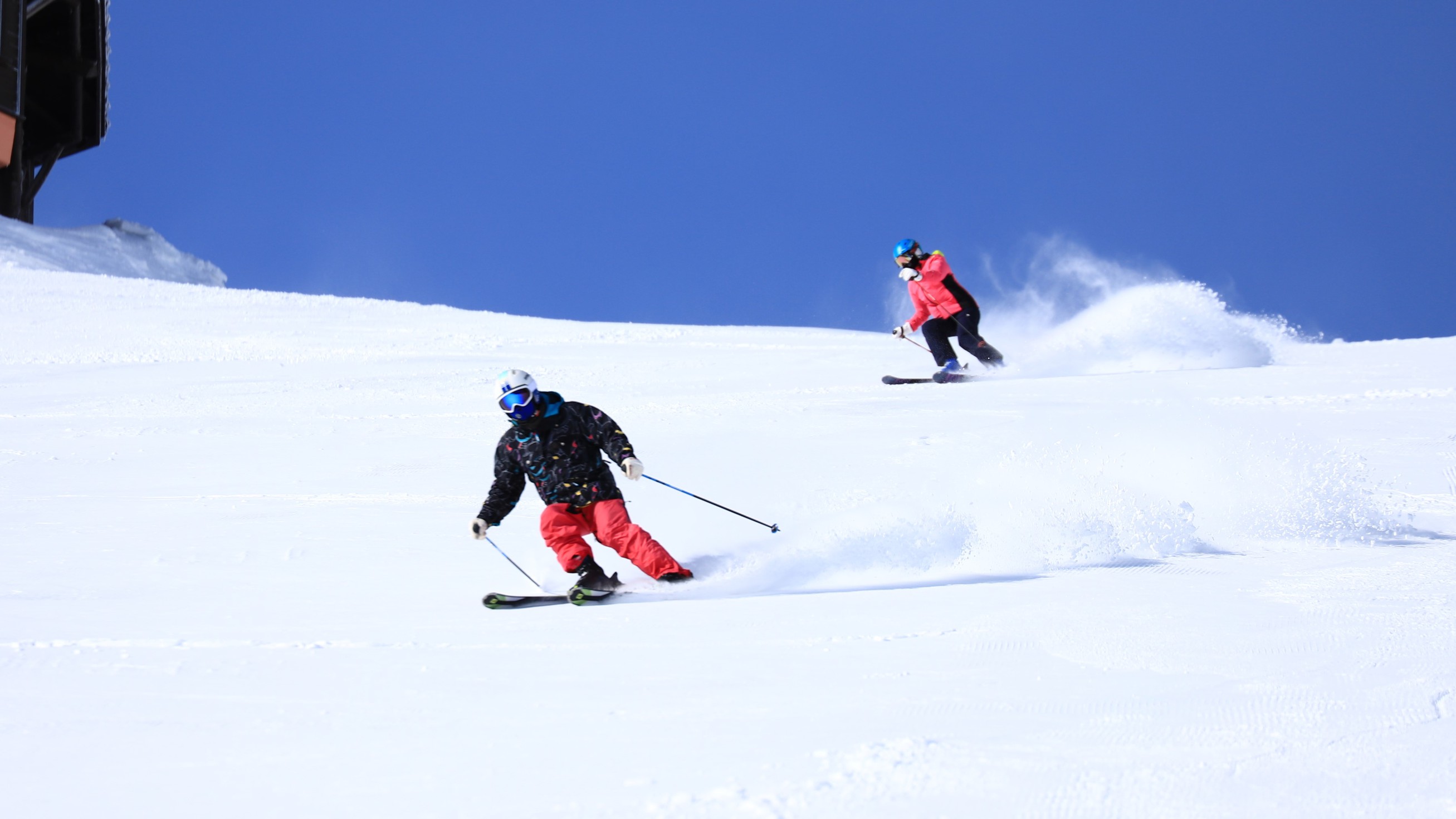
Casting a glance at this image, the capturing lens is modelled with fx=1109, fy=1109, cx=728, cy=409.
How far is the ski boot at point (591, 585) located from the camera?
477 cm

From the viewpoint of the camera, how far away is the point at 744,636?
3762 millimetres

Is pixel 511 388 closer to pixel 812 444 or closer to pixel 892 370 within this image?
pixel 812 444

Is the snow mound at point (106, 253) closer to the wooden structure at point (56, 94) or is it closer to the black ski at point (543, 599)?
the wooden structure at point (56, 94)

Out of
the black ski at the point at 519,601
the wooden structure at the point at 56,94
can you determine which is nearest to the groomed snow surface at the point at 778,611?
the black ski at the point at 519,601

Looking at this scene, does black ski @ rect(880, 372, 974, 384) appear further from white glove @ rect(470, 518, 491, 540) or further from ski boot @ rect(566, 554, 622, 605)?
white glove @ rect(470, 518, 491, 540)

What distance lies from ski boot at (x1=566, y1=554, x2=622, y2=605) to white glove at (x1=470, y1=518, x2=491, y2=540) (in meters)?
0.48

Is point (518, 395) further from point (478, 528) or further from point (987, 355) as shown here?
point (987, 355)

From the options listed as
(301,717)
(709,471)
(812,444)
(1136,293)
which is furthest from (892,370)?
(301,717)

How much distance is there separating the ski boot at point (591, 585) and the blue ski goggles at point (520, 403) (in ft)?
2.44

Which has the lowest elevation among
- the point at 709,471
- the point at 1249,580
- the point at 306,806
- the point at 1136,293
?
the point at 306,806

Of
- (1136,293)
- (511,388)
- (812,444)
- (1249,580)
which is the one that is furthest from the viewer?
(1136,293)

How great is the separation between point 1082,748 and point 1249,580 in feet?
7.16

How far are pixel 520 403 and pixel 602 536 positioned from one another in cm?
74

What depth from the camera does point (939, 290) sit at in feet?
38.0
